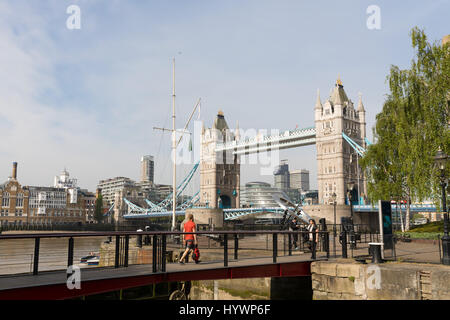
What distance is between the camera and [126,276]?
8023 millimetres

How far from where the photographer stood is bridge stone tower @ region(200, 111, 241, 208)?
10056 cm

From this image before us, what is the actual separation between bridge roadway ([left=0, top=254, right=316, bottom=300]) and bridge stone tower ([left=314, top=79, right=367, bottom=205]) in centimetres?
5973

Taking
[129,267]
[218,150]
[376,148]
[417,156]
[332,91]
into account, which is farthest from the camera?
[218,150]

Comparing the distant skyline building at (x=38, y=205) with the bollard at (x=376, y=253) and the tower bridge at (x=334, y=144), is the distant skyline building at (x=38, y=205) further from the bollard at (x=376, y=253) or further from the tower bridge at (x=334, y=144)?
the bollard at (x=376, y=253)

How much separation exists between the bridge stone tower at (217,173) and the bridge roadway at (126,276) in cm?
8702

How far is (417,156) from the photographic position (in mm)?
20484

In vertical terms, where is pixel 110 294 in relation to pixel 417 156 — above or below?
below

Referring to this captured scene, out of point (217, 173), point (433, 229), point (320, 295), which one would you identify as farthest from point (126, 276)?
point (217, 173)
